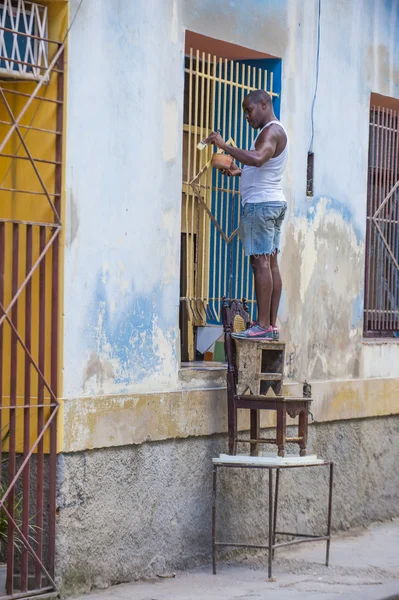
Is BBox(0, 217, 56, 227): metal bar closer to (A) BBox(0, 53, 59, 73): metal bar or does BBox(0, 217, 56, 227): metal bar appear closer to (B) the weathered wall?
(A) BBox(0, 53, 59, 73): metal bar

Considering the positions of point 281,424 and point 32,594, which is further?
point 281,424

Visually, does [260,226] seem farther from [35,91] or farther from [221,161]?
[35,91]

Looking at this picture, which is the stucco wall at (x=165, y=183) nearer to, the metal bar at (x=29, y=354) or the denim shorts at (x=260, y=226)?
the metal bar at (x=29, y=354)

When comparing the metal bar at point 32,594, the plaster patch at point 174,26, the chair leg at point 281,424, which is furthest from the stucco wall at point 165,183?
the metal bar at point 32,594

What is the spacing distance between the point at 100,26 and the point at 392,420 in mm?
4566

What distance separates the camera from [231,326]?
296 inches

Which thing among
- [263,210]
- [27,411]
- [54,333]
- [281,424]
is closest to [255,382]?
[281,424]

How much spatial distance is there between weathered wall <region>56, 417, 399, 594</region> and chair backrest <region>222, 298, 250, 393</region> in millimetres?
527

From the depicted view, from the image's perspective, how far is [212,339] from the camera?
842 cm

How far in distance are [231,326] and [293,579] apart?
5.39 feet

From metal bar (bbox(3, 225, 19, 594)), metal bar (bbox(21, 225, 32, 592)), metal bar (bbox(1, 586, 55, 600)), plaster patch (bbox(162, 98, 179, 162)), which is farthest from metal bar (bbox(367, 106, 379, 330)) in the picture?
metal bar (bbox(1, 586, 55, 600))

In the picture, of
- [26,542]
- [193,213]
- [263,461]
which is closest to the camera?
[26,542]

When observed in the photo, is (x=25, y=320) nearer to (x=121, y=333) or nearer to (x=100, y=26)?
(x=121, y=333)

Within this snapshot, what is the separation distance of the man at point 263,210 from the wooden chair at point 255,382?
121 millimetres
